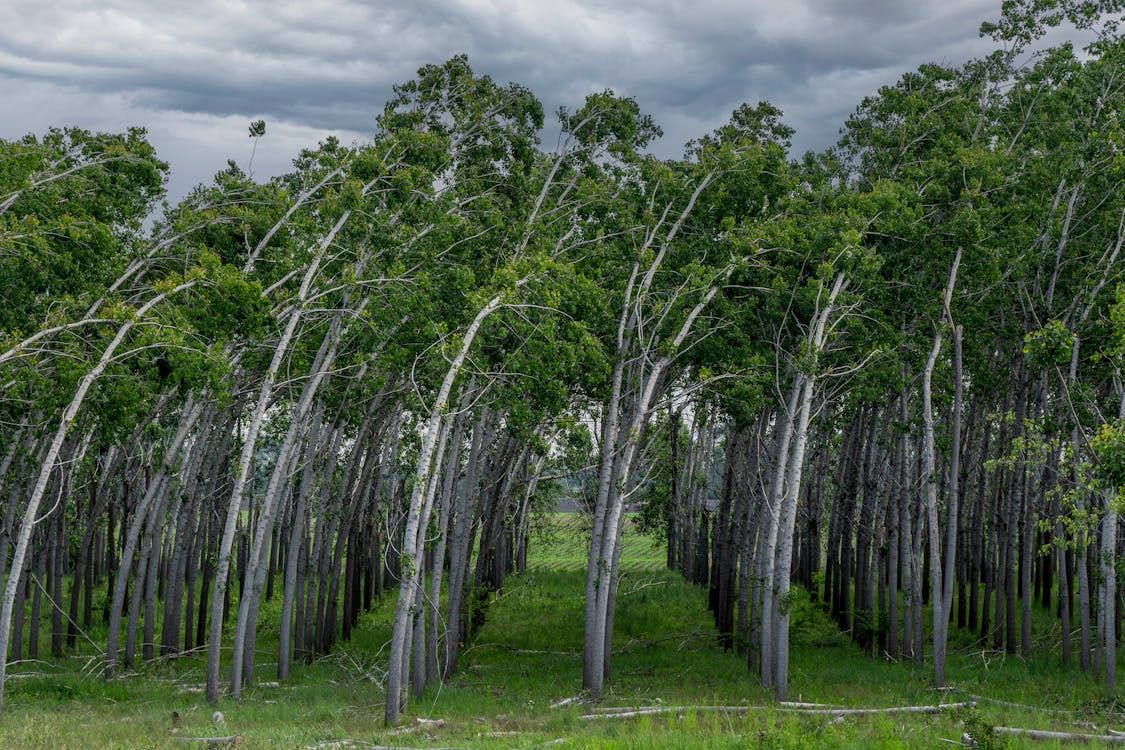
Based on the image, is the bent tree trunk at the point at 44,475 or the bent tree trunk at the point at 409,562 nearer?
the bent tree trunk at the point at 44,475

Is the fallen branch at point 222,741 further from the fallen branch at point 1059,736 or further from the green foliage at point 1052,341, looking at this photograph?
the green foliage at point 1052,341

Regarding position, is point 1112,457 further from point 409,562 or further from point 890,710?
point 409,562

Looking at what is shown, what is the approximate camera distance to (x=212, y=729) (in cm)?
1540

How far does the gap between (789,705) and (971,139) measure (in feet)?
53.9

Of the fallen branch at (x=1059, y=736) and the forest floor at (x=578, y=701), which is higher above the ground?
the fallen branch at (x=1059, y=736)

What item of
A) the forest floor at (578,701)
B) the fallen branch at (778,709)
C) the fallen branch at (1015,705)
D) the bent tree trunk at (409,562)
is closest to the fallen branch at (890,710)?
the fallen branch at (778,709)

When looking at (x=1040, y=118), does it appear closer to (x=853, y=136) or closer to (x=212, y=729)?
(x=853, y=136)

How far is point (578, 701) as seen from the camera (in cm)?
1978

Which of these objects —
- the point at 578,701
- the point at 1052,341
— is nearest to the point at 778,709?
the point at 578,701

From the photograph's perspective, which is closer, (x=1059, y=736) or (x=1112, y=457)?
(x=1112, y=457)

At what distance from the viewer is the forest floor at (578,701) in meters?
14.4

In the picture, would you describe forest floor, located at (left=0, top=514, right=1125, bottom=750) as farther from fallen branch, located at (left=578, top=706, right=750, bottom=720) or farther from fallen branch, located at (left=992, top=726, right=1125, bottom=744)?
fallen branch, located at (left=992, top=726, right=1125, bottom=744)

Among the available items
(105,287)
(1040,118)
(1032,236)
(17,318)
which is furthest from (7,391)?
(1040,118)

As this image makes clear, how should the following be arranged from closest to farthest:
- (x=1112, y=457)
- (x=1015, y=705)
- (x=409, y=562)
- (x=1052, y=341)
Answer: (x=1112, y=457) < (x=1052, y=341) < (x=409, y=562) < (x=1015, y=705)
